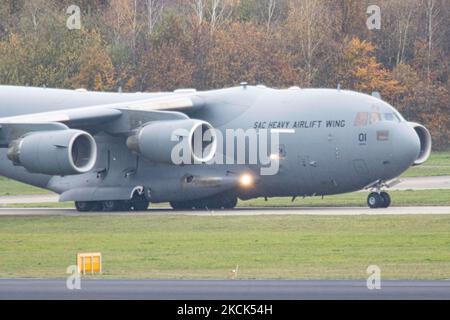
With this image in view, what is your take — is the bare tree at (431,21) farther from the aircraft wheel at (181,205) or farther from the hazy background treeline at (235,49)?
the aircraft wheel at (181,205)

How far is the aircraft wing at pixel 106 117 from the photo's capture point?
121ft

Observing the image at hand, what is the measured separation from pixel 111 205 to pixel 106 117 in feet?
9.47

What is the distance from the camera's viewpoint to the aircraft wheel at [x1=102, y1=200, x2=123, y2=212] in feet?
128

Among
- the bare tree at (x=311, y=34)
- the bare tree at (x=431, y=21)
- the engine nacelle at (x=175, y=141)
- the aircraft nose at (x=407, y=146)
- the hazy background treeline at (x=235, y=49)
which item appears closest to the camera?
the aircraft nose at (x=407, y=146)

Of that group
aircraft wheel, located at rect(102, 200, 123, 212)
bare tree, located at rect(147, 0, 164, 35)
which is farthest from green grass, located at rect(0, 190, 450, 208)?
bare tree, located at rect(147, 0, 164, 35)

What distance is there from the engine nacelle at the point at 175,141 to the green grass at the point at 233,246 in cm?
224

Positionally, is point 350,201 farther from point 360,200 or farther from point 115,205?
point 115,205

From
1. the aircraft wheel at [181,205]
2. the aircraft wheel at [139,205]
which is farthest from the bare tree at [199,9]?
the aircraft wheel at [139,205]

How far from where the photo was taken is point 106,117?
125 feet

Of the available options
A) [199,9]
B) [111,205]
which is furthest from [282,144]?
[199,9]

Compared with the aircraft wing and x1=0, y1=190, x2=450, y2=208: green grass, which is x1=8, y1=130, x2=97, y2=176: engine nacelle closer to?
the aircraft wing
